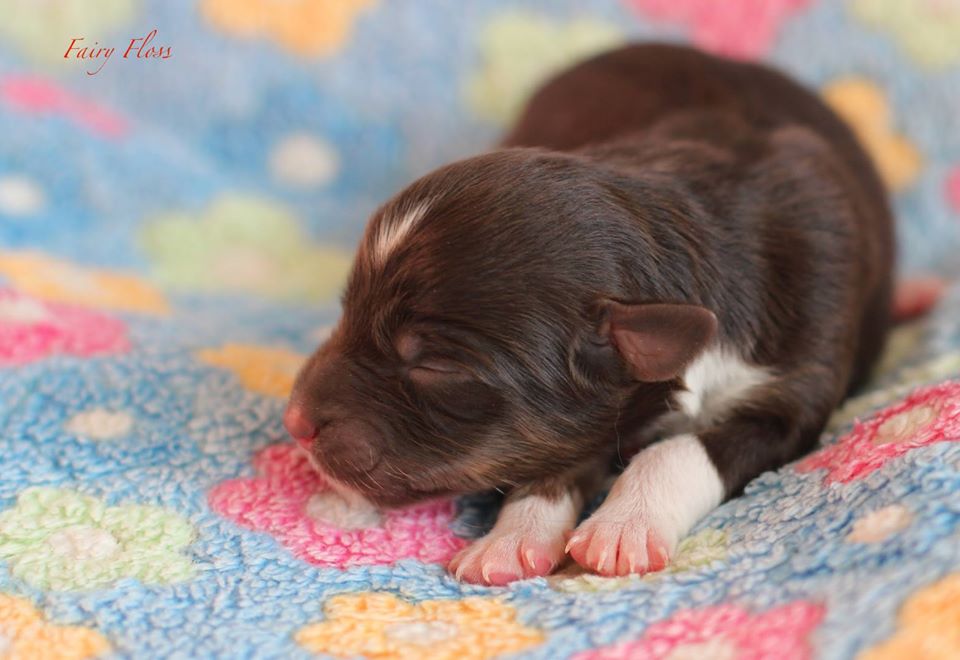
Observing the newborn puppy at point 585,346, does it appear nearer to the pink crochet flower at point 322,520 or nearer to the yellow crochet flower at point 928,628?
the pink crochet flower at point 322,520

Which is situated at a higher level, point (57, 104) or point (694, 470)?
point (694, 470)

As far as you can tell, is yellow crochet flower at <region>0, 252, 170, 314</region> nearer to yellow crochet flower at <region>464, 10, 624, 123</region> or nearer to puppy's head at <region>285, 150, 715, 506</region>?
puppy's head at <region>285, 150, 715, 506</region>

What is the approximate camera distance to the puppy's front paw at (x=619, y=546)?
96.5 inches

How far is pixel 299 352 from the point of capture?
3814 mm

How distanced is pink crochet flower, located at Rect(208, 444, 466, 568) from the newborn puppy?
11 cm

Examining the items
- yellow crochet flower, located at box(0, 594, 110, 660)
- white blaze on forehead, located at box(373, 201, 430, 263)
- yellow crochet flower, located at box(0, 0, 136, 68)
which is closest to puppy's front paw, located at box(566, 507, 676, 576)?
white blaze on forehead, located at box(373, 201, 430, 263)

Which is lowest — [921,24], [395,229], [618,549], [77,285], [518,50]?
[77,285]

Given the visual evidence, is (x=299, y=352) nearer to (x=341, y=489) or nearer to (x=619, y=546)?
(x=341, y=489)

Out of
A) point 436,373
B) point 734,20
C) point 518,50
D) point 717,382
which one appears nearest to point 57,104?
point 518,50

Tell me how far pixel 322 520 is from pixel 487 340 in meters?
0.64

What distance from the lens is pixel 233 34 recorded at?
5.30 metres

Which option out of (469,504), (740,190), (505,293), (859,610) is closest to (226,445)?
(469,504)

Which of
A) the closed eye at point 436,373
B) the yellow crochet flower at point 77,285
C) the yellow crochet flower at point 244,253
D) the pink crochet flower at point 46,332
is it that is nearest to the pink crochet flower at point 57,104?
the yellow crochet flower at point 244,253

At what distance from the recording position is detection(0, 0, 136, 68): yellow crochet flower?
5133 mm
